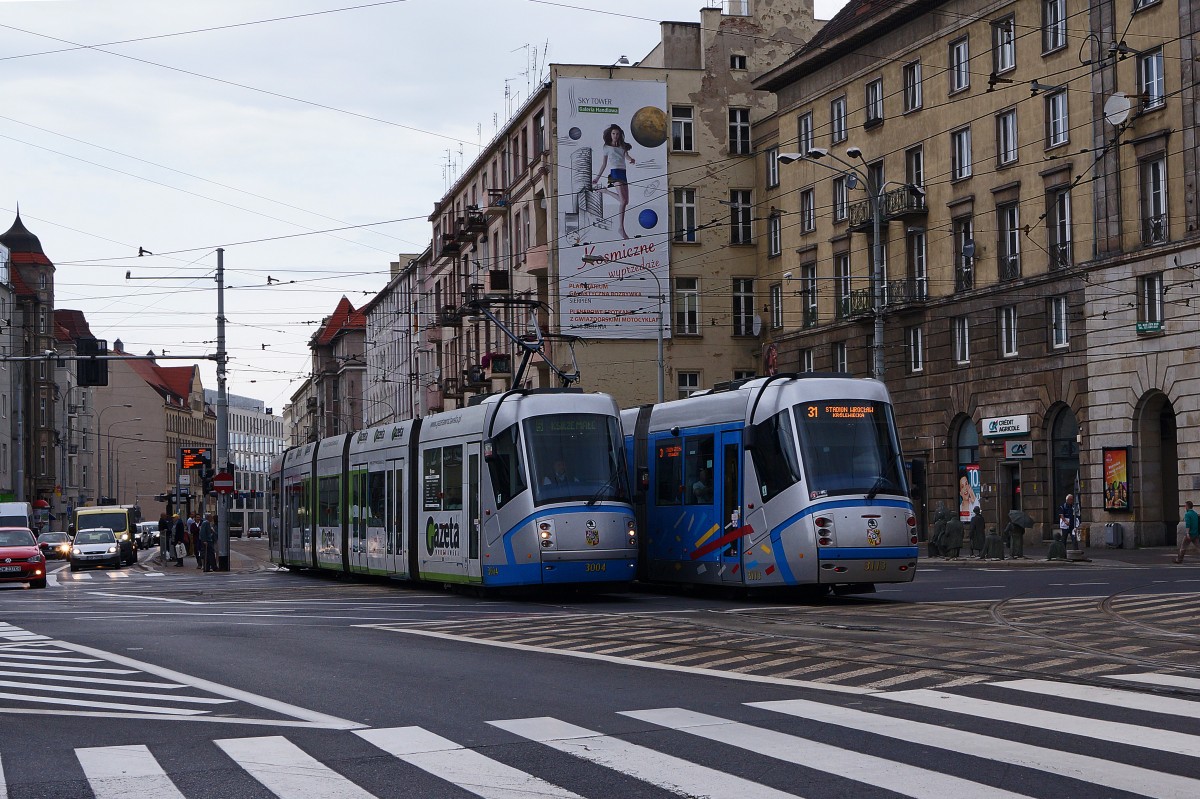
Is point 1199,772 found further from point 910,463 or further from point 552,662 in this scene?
point 910,463

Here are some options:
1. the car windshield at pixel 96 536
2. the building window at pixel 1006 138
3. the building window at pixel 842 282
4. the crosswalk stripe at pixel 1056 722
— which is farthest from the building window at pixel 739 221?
the crosswalk stripe at pixel 1056 722

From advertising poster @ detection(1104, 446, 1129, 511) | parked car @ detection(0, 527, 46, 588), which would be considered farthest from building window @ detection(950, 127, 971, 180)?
parked car @ detection(0, 527, 46, 588)

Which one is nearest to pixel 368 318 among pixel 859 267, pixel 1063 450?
pixel 859 267

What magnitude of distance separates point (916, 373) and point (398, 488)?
991 inches

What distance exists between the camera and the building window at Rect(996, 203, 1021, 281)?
44.8 m

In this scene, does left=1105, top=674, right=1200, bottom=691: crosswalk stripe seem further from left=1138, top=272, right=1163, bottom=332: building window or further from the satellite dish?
the satellite dish

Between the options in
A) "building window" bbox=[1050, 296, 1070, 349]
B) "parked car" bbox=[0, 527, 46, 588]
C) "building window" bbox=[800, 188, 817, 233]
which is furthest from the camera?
"building window" bbox=[800, 188, 817, 233]

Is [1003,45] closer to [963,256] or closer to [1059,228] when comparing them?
[1059,228]

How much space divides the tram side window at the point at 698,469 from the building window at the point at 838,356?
30.1m

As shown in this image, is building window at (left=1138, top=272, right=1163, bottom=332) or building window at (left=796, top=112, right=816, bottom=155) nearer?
building window at (left=1138, top=272, right=1163, bottom=332)

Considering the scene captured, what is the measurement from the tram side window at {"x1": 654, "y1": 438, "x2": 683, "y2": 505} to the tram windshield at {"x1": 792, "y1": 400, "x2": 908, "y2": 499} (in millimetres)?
3412

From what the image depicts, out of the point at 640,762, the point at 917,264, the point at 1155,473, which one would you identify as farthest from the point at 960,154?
the point at 640,762

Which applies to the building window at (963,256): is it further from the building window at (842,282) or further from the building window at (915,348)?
the building window at (842,282)

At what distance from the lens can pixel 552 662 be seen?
1419 centimetres
